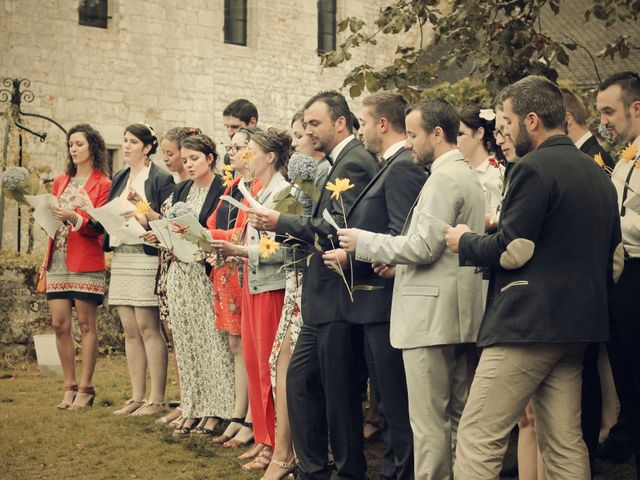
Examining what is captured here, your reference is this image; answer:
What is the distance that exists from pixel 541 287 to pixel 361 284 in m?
1.53

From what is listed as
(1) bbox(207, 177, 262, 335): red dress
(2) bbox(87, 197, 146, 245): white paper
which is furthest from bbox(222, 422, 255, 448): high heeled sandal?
(2) bbox(87, 197, 146, 245): white paper

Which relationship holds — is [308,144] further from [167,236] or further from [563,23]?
[563,23]

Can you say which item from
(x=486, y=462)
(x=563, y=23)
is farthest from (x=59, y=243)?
(x=563, y=23)

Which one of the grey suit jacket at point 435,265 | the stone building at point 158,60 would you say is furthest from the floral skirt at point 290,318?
the stone building at point 158,60

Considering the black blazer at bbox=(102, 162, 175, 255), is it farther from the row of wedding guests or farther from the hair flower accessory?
the hair flower accessory

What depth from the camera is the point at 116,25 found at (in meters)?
22.0

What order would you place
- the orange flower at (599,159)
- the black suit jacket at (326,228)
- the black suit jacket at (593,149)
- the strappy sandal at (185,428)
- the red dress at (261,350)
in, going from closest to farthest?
the orange flower at (599,159) < the black suit jacket at (326,228) < the black suit jacket at (593,149) < the red dress at (261,350) < the strappy sandal at (185,428)

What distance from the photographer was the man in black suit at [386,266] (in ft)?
18.8

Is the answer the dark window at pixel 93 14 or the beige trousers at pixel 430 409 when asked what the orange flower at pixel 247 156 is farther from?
the dark window at pixel 93 14

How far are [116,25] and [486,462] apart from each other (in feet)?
61.5

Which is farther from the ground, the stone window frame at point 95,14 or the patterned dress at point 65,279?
the stone window frame at point 95,14

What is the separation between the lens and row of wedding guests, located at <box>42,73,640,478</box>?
186 inches

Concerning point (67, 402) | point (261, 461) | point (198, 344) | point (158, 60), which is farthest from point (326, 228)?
point (158, 60)

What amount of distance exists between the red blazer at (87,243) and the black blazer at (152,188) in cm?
16
